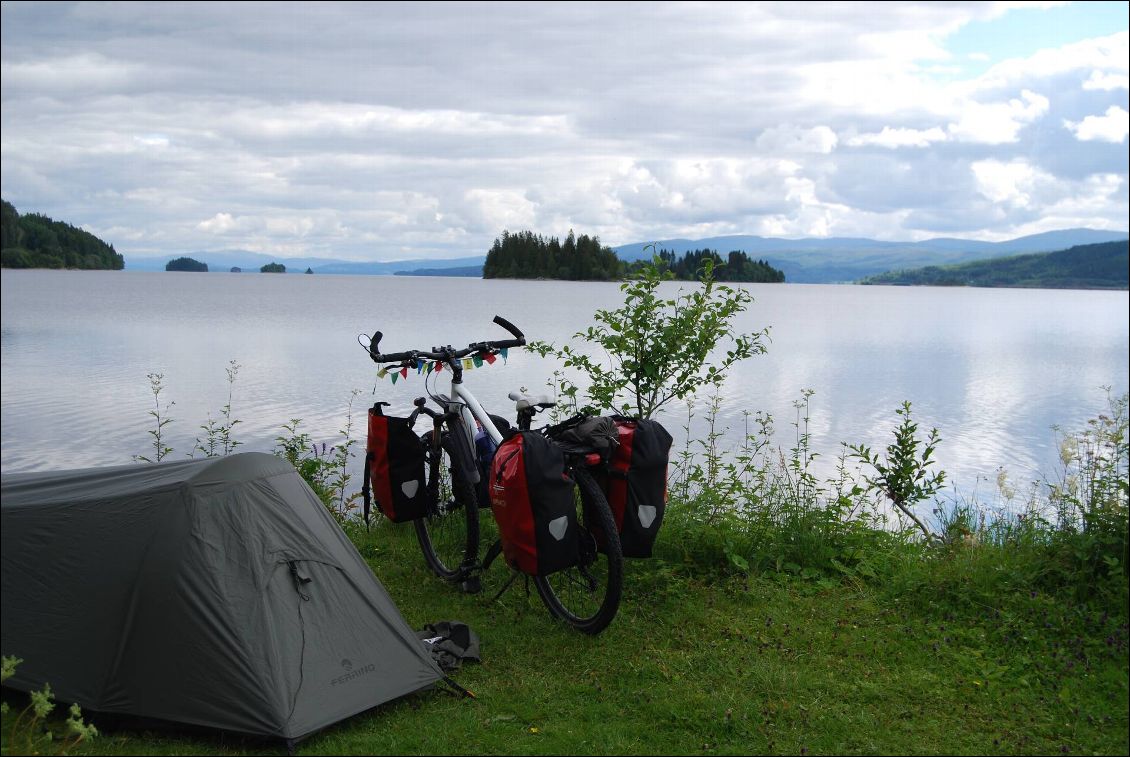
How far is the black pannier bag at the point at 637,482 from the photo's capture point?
5336 millimetres

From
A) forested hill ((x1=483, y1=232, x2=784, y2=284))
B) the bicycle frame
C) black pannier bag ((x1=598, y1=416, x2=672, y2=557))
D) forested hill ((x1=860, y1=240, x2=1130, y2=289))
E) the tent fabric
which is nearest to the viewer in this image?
the tent fabric

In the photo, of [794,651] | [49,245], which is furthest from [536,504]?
[49,245]

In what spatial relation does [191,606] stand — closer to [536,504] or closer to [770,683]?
[536,504]

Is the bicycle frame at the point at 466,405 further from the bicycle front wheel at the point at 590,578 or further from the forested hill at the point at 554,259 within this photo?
the forested hill at the point at 554,259

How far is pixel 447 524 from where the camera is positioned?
23.5 feet

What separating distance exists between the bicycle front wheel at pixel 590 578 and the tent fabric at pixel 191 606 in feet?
3.50

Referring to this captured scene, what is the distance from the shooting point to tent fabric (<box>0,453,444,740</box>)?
418 cm

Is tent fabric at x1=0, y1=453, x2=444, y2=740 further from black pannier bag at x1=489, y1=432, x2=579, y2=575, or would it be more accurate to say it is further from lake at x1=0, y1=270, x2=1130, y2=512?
lake at x1=0, y1=270, x2=1130, y2=512

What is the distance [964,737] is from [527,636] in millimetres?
2562

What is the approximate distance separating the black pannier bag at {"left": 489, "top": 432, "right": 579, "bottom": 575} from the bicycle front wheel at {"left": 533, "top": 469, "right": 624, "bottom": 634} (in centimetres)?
21

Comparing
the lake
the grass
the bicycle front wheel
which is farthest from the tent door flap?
the lake

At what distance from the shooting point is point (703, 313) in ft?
24.1

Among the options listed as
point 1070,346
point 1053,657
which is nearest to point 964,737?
point 1053,657

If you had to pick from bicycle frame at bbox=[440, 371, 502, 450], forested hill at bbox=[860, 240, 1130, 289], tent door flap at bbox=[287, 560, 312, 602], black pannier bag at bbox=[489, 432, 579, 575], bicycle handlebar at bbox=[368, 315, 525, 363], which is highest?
forested hill at bbox=[860, 240, 1130, 289]
